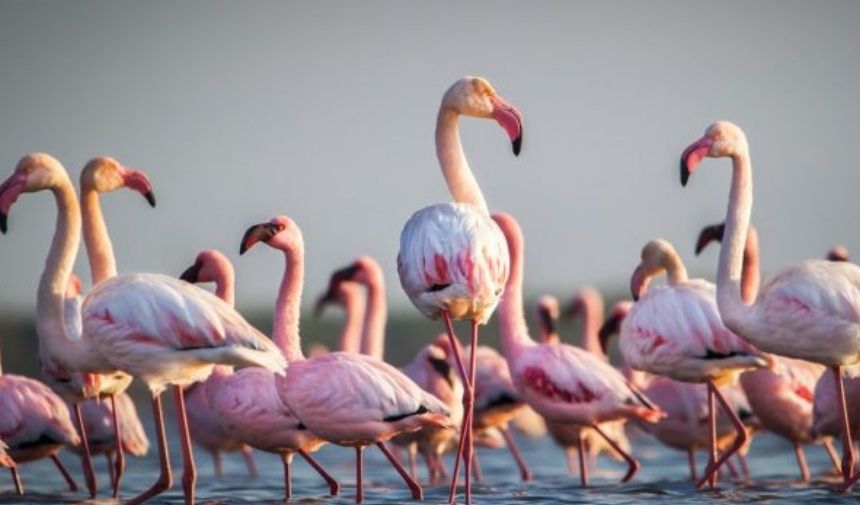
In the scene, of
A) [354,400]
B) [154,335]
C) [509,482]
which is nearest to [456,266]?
[354,400]

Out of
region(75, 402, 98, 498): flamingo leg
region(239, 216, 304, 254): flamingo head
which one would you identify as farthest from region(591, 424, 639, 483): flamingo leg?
region(75, 402, 98, 498): flamingo leg

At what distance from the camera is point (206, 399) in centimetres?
1085

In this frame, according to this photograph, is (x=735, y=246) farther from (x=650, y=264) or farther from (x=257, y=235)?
(x=257, y=235)

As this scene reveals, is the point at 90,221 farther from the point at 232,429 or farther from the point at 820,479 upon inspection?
the point at 820,479

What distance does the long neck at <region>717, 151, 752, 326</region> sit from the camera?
944cm

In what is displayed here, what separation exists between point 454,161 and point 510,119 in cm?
46

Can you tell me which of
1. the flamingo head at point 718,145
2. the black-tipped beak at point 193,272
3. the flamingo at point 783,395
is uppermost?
the flamingo head at point 718,145

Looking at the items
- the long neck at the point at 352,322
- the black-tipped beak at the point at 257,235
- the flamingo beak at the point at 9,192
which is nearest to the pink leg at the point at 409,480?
the black-tipped beak at the point at 257,235

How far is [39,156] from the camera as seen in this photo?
923cm

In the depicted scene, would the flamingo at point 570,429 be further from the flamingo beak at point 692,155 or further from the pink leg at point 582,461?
the flamingo beak at point 692,155

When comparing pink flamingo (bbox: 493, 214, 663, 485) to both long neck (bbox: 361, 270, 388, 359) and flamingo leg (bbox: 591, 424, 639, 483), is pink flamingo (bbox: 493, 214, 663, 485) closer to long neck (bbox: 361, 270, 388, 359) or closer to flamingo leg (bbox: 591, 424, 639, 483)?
flamingo leg (bbox: 591, 424, 639, 483)

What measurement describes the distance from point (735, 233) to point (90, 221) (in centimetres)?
353

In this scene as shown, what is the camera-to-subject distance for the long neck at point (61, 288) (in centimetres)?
890

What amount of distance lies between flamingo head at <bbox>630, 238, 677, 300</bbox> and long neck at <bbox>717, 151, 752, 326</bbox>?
59.2 inches
